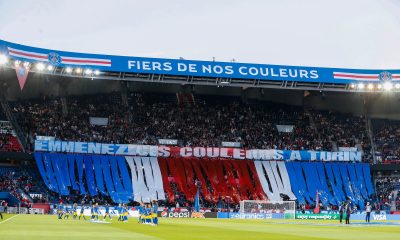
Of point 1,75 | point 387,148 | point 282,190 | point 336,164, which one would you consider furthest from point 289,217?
point 1,75

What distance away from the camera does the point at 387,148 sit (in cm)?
8838

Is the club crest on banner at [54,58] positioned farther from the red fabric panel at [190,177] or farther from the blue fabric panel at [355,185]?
the blue fabric panel at [355,185]

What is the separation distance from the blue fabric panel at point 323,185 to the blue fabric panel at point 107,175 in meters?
27.2

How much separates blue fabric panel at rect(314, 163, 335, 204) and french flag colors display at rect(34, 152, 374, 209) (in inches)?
1.0

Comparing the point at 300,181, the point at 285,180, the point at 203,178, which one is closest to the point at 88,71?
the point at 203,178

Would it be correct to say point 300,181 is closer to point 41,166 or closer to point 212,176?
point 212,176

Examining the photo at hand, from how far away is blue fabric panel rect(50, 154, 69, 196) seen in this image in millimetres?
71656

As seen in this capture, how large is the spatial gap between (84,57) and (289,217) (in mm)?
31313

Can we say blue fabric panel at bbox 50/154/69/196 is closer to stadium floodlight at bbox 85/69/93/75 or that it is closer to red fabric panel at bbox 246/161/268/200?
stadium floodlight at bbox 85/69/93/75

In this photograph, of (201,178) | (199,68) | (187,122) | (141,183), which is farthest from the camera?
(187,122)

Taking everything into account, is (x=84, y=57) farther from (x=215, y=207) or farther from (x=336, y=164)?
(x=336, y=164)

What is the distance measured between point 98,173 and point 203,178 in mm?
13397

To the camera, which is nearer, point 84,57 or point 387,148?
point 84,57

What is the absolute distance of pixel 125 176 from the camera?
76.6 meters
